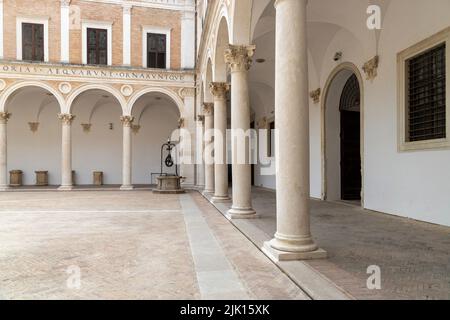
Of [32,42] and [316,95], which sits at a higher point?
[32,42]

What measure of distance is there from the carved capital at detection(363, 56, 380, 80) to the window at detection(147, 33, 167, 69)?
13.1 meters

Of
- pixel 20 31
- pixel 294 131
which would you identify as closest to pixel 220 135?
pixel 294 131

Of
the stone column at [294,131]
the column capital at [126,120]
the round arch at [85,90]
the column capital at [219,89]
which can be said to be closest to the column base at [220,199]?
the column capital at [219,89]

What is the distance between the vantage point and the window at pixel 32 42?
59.6 feet

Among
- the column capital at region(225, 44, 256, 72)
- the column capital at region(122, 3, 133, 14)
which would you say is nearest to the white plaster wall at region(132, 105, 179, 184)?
the column capital at region(122, 3, 133, 14)

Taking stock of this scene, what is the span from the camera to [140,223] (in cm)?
784

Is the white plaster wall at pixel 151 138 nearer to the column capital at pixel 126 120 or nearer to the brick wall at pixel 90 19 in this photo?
the column capital at pixel 126 120

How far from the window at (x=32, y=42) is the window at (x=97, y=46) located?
7.99 ft

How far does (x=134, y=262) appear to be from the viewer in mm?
4695

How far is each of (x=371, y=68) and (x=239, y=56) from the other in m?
4.08

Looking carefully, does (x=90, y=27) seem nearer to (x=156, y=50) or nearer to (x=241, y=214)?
(x=156, y=50)

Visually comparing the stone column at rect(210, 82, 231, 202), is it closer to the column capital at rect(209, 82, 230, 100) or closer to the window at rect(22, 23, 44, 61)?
the column capital at rect(209, 82, 230, 100)

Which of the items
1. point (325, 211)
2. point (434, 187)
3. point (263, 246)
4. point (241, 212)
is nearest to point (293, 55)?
point (263, 246)

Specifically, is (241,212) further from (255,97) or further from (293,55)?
(255,97)
